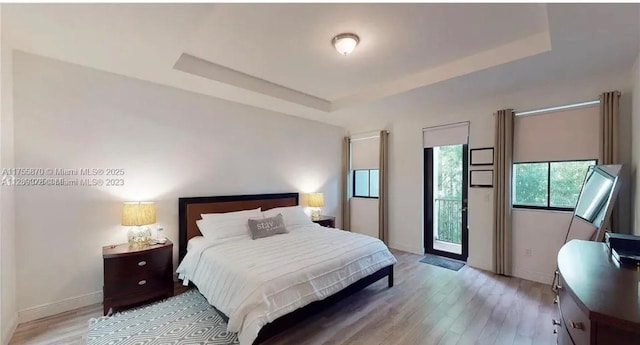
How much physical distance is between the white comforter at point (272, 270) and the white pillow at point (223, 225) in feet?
0.44

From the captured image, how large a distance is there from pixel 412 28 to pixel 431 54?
631mm

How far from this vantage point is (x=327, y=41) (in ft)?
8.54

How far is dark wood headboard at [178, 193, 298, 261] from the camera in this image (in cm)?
348

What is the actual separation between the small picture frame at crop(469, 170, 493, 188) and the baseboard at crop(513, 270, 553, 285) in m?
1.26

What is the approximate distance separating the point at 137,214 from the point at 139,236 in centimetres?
30

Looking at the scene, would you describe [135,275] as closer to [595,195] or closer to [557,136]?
[595,195]

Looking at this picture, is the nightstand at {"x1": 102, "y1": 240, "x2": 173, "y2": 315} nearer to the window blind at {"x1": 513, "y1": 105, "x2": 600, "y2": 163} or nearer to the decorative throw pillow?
the decorative throw pillow

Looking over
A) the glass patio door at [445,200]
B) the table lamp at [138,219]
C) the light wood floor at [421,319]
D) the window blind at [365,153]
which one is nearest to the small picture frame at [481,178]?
the glass patio door at [445,200]

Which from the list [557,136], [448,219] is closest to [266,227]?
[448,219]

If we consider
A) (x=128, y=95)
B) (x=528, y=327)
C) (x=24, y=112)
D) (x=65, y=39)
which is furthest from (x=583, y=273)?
(x=24, y=112)

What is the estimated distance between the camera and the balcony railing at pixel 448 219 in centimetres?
450

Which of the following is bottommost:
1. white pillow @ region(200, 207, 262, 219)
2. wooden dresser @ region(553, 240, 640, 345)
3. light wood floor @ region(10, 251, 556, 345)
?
light wood floor @ region(10, 251, 556, 345)

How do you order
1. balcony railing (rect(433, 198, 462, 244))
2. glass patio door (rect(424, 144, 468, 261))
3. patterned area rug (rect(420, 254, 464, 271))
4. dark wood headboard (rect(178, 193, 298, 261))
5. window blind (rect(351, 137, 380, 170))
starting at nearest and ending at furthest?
1. dark wood headboard (rect(178, 193, 298, 261))
2. patterned area rug (rect(420, 254, 464, 271))
3. glass patio door (rect(424, 144, 468, 261))
4. balcony railing (rect(433, 198, 462, 244))
5. window blind (rect(351, 137, 380, 170))

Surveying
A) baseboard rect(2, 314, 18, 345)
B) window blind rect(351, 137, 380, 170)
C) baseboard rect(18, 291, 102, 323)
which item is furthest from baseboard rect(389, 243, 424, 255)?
baseboard rect(2, 314, 18, 345)
